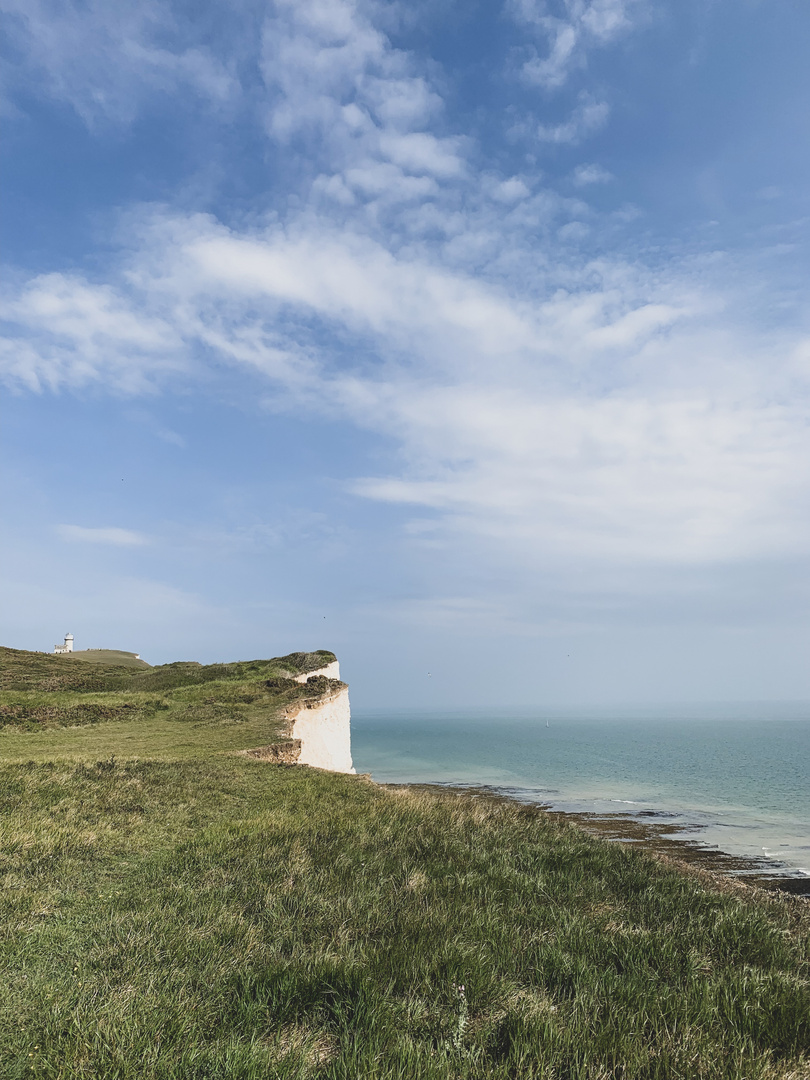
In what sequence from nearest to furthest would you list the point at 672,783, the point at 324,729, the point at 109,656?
1. the point at 324,729
2. the point at 672,783
3. the point at 109,656

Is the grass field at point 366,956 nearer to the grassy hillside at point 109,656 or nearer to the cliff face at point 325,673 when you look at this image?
Answer: the cliff face at point 325,673

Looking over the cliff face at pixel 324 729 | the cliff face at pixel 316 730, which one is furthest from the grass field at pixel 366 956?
the cliff face at pixel 324 729

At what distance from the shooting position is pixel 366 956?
5699mm

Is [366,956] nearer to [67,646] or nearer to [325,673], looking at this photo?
[325,673]

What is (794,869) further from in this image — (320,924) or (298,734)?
(320,924)

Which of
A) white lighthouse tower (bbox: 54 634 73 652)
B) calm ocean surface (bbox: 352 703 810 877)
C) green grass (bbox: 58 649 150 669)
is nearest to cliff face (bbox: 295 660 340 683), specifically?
calm ocean surface (bbox: 352 703 810 877)

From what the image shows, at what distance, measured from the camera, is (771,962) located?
21.2 ft

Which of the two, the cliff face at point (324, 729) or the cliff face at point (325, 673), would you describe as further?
the cliff face at point (325, 673)

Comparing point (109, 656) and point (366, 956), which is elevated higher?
point (109, 656)

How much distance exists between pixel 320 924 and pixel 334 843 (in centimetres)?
403

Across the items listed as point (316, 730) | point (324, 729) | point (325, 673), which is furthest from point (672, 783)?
point (316, 730)

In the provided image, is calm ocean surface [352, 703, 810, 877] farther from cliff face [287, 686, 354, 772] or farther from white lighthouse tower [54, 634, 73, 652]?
white lighthouse tower [54, 634, 73, 652]

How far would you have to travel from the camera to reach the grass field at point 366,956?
13.6 feet

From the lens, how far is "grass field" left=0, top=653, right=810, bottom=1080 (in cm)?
414
